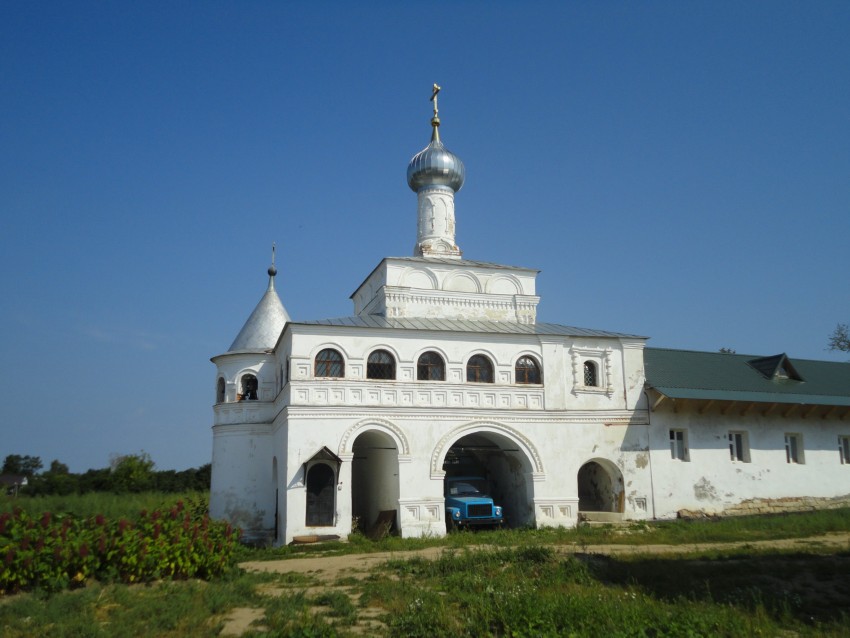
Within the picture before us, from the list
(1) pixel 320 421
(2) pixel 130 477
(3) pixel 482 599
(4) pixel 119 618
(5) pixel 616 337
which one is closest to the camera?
(4) pixel 119 618

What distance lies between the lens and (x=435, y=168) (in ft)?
74.2

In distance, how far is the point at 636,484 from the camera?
62.4 ft

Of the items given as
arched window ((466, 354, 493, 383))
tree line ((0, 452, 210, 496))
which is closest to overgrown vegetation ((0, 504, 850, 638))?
arched window ((466, 354, 493, 383))

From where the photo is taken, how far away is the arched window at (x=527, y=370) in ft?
62.5

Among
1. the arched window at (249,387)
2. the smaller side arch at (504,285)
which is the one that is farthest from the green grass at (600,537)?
the smaller side arch at (504,285)

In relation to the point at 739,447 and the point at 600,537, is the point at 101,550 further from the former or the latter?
the point at 739,447

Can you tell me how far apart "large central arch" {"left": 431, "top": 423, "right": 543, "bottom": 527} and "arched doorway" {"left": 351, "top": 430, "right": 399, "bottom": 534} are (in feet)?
3.88

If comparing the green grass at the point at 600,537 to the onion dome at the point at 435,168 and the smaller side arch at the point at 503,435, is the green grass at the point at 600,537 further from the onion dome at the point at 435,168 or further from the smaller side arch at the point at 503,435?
the onion dome at the point at 435,168

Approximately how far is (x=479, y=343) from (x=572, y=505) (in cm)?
471

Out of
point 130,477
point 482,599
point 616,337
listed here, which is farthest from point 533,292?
point 130,477

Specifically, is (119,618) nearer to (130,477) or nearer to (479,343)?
(479,343)

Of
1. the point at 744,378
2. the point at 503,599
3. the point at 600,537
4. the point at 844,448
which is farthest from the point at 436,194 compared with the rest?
the point at 503,599

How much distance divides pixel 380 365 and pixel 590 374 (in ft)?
19.4

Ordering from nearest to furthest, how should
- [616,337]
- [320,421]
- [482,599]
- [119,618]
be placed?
[119,618], [482,599], [320,421], [616,337]
